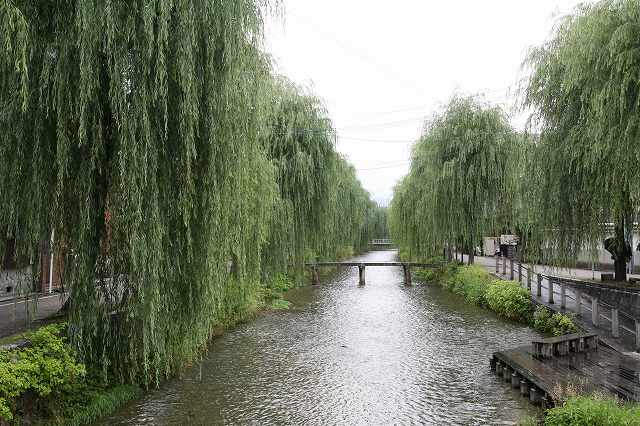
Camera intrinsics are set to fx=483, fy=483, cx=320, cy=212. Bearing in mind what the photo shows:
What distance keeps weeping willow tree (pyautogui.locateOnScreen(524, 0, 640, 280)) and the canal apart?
12.1ft

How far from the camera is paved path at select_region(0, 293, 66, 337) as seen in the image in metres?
8.57

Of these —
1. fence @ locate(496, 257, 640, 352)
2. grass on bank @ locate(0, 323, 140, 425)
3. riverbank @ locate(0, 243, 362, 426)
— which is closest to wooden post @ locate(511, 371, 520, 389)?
fence @ locate(496, 257, 640, 352)

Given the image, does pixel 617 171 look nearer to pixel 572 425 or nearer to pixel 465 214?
pixel 572 425

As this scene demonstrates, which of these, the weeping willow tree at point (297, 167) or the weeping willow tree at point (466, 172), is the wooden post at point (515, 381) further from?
the weeping willow tree at point (466, 172)

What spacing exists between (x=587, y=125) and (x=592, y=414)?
793 centimetres

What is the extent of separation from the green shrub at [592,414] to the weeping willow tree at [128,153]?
5404 mm

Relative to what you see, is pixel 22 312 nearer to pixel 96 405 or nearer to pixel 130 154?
pixel 96 405

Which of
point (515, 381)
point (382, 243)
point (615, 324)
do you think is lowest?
point (515, 381)

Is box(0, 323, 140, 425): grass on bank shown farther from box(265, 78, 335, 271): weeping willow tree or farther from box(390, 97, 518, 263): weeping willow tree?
box(390, 97, 518, 263): weeping willow tree

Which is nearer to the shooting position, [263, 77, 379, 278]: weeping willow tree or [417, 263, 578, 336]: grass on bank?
[417, 263, 578, 336]: grass on bank

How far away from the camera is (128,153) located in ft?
22.0

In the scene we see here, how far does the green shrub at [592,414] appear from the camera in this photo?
5816 millimetres

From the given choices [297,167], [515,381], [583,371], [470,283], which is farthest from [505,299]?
[297,167]

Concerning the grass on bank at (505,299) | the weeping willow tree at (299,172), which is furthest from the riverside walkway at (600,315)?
the weeping willow tree at (299,172)
